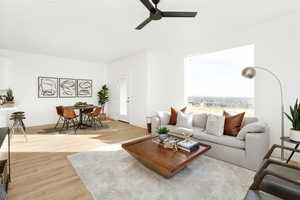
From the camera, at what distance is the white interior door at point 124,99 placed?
5.80m

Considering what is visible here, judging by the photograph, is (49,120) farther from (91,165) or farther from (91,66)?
(91,165)

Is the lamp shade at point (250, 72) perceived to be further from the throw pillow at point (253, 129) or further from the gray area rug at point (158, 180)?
the gray area rug at point (158, 180)

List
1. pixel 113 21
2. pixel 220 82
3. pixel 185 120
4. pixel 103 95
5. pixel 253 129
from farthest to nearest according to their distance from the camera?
pixel 103 95 → pixel 220 82 → pixel 185 120 → pixel 113 21 → pixel 253 129

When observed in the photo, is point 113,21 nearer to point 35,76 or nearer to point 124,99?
point 124,99

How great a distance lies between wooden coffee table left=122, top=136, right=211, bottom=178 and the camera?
1786 millimetres

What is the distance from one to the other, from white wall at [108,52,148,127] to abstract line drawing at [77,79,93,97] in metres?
1.10

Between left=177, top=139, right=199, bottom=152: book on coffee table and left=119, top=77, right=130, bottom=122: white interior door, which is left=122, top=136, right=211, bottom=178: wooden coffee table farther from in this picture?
left=119, top=77, right=130, bottom=122: white interior door

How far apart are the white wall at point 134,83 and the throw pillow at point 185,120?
1668mm

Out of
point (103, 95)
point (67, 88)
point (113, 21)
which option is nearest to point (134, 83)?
point (103, 95)

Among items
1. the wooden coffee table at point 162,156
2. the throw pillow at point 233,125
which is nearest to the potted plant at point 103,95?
the wooden coffee table at point 162,156

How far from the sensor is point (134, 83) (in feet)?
17.7

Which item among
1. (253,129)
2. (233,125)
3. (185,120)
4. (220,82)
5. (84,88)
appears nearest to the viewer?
(253,129)

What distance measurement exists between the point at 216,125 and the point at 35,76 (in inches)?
247

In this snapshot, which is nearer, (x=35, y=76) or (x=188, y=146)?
(x=188, y=146)
